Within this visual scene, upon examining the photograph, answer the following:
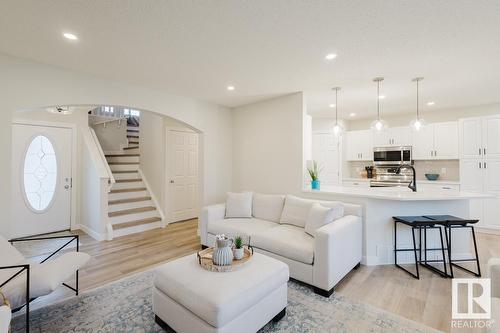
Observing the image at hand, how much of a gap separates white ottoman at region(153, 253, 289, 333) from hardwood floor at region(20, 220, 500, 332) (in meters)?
1.02

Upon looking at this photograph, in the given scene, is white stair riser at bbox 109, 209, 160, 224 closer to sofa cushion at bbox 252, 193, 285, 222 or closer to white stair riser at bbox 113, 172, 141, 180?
white stair riser at bbox 113, 172, 141, 180

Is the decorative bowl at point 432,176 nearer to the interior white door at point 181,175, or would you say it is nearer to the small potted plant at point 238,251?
the small potted plant at point 238,251

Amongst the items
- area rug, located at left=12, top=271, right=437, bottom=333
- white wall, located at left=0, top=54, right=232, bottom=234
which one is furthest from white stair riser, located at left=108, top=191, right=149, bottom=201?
area rug, located at left=12, top=271, right=437, bottom=333

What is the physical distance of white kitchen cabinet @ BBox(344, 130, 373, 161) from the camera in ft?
19.6

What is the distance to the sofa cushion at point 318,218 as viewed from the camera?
9.26ft

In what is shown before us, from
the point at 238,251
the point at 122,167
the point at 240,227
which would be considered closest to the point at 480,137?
the point at 240,227

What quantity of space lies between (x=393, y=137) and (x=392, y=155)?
0.46 m

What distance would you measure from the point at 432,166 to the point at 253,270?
18.2ft

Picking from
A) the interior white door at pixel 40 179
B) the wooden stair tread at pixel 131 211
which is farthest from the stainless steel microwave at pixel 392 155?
the interior white door at pixel 40 179

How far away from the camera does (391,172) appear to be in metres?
5.55

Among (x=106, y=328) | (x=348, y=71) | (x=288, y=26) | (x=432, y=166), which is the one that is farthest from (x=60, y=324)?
(x=432, y=166)

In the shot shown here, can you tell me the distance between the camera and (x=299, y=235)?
9.77ft

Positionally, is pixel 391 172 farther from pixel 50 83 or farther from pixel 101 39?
pixel 50 83

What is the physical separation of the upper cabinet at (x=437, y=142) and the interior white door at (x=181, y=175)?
5228 mm
